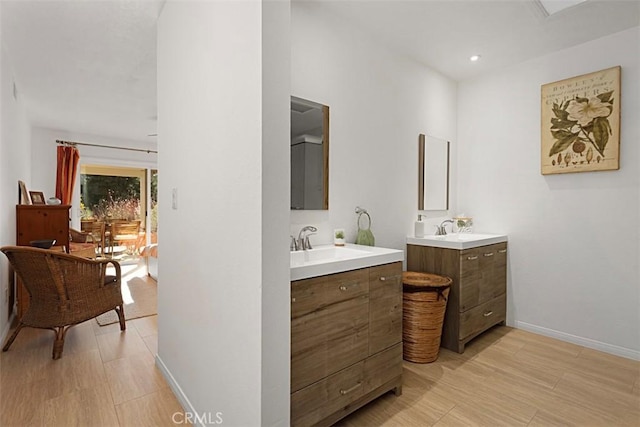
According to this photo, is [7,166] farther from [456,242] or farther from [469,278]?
[469,278]

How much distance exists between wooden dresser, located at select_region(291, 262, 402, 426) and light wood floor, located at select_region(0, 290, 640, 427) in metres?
0.22

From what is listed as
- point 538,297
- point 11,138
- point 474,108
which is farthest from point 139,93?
point 538,297

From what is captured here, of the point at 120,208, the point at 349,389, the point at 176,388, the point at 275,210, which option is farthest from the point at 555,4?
the point at 120,208

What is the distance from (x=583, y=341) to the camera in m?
2.70

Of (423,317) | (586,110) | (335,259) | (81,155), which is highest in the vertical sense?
(81,155)

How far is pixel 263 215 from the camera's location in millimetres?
1163

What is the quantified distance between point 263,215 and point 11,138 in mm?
3540

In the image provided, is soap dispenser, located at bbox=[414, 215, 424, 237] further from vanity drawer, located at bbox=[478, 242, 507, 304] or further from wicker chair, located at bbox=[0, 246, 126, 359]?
wicker chair, located at bbox=[0, 246, 126, 359]

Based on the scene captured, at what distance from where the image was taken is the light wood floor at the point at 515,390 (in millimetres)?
1755

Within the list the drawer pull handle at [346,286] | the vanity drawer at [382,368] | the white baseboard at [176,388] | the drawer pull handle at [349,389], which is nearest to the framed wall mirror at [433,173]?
the vanity drawer at [382,368]

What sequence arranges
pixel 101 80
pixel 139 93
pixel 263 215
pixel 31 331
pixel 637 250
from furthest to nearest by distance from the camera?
pixel 139 93
pixel 101 80
pixel 31 331
pixel 637 250
pixel 263 215

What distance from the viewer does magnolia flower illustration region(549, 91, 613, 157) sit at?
2582 millimetres

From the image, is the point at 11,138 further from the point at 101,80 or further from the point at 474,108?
the point at 474,108

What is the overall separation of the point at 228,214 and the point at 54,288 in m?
2.08
